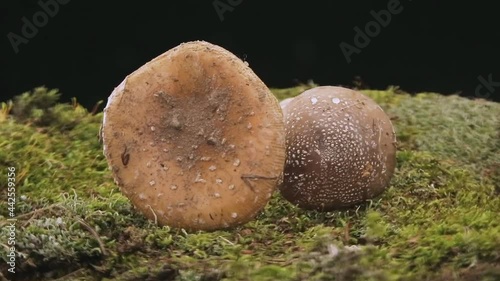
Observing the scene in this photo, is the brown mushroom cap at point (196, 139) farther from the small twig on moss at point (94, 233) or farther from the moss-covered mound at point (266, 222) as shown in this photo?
the small twig on moss at point (94, 233)

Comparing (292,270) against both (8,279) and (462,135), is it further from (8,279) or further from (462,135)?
(462,135)

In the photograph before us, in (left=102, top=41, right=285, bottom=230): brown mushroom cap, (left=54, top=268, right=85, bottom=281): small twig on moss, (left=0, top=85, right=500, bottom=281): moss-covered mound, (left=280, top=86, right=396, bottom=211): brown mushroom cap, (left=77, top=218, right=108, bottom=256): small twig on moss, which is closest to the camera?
(left=0, top=85, right=500, bottom=281): moss-covered mound

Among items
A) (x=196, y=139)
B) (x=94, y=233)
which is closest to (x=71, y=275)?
(x=94, y=233)

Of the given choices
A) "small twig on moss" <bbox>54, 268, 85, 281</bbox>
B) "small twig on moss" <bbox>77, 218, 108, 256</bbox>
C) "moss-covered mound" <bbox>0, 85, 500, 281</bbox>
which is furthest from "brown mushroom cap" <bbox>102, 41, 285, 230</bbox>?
"small twig on moss" <bbox>54, 268, 85, 281</bbox>

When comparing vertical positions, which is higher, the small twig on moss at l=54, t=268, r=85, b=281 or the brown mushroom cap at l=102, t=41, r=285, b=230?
the brown mushroom cap at l=102, t=41, r=285, b=230

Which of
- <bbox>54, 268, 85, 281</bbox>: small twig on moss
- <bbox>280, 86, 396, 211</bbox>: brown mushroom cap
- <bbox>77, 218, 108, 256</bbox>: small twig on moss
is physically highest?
<bbox>280, 86, 396, 211</bbox>: brown mushroom cap

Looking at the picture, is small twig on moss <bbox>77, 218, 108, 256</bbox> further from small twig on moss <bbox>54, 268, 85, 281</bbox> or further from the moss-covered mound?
small twig on moss <bbox>54, 268, 85, 281</bbox>

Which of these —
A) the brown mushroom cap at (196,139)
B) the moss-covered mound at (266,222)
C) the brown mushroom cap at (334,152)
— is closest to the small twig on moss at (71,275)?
the moss-covered mound at (266,222)
